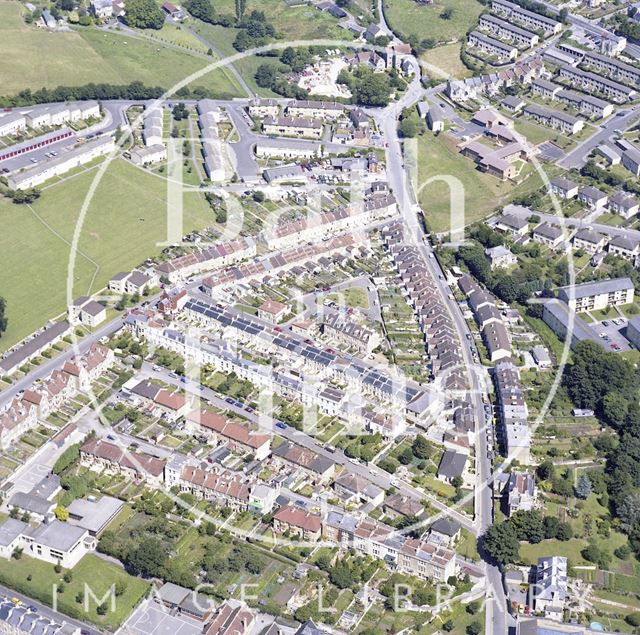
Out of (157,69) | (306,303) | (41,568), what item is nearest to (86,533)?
(41,568)

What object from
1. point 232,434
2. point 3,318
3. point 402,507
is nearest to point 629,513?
point 402,507

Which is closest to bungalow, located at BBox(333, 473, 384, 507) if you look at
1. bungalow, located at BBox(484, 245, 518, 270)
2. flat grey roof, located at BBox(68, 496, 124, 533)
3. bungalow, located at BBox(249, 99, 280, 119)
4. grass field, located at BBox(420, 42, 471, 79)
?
flat grey roof, located at BBox(68, 496, 124, 533)

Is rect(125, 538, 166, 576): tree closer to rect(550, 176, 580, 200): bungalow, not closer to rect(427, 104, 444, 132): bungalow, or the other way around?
rect(550, 176, 580, 200): bungalow

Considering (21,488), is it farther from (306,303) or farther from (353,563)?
(306,303)

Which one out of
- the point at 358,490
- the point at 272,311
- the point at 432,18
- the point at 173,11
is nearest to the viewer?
the point at 358,490

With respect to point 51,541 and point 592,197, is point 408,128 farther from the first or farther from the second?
point 51,541
